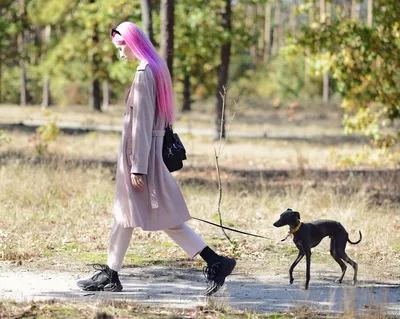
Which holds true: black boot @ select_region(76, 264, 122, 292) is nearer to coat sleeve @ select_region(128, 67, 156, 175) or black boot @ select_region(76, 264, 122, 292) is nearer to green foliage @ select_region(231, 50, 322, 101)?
coat sleeve @ select_region(128, 67, 156, 175)

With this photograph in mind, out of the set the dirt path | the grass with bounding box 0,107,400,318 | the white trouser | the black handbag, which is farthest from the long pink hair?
the grass with bounding box 0,107,400,318

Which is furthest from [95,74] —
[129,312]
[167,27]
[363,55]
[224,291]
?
[129,312]

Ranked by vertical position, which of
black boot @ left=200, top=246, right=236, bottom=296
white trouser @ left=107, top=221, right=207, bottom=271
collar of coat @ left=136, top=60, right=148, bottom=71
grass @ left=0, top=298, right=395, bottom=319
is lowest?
grass @ left=0, top=298, right=395, bottom=319

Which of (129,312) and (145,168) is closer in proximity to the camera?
(129,312)

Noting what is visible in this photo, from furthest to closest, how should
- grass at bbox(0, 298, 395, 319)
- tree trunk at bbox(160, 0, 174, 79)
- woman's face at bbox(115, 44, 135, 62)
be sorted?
tree trunk at bbox(160, 0, 174, 79) < woman's face at bbox(115, 44, 135, 62) < grass at bbox(0, 298, 395, 319)

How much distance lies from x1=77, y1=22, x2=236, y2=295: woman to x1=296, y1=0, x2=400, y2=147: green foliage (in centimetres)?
779

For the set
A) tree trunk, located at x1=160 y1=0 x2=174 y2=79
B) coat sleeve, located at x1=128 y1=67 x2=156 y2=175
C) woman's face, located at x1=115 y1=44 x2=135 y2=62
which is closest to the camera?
coat sleeve, located at x1=128 y1=67 x2=156 y2=175

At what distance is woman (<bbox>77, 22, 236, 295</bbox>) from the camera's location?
20.1 feet

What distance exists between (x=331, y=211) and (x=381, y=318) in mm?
4732

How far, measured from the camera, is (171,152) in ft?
20.7

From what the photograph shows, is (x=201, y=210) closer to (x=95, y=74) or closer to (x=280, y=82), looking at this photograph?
(x=95, y=74)

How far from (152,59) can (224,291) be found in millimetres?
1897

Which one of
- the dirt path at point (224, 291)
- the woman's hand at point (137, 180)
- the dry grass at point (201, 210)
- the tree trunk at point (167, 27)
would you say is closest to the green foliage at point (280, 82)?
the tree trunk at point (167, 27)

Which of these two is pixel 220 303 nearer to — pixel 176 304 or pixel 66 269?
pixel 176 304
